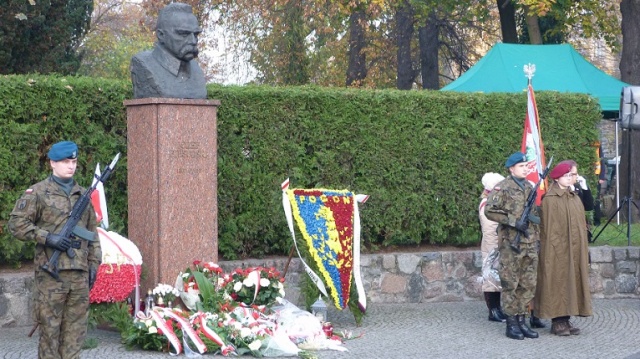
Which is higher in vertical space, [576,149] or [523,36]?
[523,36]

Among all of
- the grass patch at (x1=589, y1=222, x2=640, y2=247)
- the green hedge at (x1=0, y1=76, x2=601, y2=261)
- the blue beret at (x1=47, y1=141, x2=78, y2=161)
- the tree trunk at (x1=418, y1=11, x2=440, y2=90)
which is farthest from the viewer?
the tree trunk at (x1=418, y1=11, x2=440, y2=90)

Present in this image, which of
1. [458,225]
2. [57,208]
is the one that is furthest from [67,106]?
[458,225]

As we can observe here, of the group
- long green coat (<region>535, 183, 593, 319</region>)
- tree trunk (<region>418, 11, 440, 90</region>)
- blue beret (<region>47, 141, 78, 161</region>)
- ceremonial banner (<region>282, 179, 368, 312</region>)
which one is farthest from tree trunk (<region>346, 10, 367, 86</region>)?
blue beret (<region>47, 141, 78, 161</region>)

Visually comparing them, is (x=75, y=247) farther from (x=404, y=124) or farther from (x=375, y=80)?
(x=375, y=80)

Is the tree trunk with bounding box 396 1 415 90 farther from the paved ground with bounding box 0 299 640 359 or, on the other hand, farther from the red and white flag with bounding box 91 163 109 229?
the red and white flag with bounding box 91 163 109 229

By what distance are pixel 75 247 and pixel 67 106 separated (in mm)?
3758

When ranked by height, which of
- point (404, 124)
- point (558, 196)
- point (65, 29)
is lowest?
point (558, 196)

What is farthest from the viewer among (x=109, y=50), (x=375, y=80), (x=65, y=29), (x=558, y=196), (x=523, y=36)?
(x=109, y=50)

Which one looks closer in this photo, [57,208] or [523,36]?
[57,208]

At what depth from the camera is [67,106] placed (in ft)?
35.7

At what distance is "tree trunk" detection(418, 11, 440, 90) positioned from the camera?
88.3 feet

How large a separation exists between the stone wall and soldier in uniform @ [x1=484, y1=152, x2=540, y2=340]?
2.69 metres

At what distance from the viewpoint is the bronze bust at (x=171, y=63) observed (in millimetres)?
10219

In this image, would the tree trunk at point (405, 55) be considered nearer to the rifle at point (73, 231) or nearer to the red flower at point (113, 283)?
the red flower at point (113, 283)
